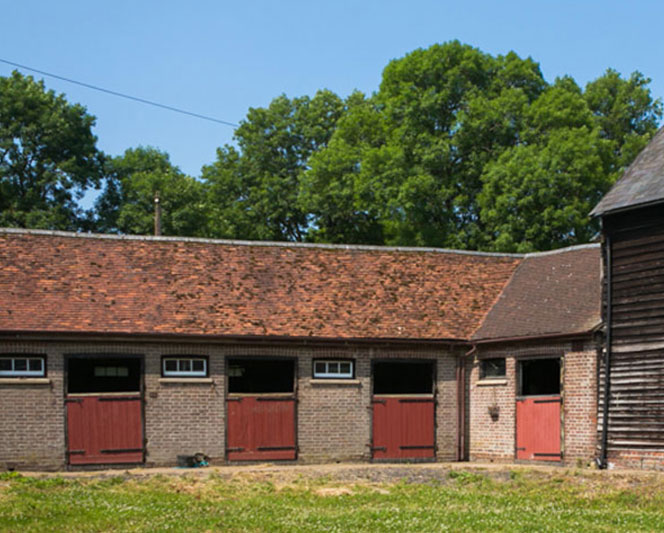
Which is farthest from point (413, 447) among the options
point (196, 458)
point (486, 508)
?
point (486, 508)

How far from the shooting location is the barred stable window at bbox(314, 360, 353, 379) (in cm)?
2659

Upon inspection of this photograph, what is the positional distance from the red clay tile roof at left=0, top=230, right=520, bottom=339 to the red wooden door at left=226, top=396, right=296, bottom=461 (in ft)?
5.55

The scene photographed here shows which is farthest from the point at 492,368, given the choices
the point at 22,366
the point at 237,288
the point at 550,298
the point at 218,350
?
the point at 22,366

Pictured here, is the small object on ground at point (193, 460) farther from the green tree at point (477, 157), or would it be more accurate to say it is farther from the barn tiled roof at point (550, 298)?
the green tree at point (477, 157)

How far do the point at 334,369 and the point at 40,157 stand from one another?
25.9 meters

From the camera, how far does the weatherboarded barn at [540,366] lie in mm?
24625

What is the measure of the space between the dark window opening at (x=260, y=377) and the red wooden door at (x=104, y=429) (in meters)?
3.32

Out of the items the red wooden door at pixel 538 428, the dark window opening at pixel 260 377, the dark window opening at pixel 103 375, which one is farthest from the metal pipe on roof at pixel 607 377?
the dark window opening at pixel 103 375

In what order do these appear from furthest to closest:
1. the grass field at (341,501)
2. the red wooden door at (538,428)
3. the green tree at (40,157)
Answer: the green tree at (40,157) → the red wooden door at (538,428) → the grass field at (341,501)

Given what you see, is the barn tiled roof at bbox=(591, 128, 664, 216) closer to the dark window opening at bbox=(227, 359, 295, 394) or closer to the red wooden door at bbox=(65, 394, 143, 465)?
the dark window opening at bbox=(227, 359, 295, 394)

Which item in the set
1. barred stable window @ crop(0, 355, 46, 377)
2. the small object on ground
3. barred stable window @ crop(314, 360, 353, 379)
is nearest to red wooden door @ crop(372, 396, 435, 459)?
barred stable window @ crop(314, 360, 353, 379)

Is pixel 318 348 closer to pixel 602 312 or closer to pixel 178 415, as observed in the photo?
pixel 178 415

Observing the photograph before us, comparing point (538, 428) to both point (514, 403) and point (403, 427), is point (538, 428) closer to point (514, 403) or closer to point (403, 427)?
point (514, 403)

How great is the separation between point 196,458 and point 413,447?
5.41 metres
